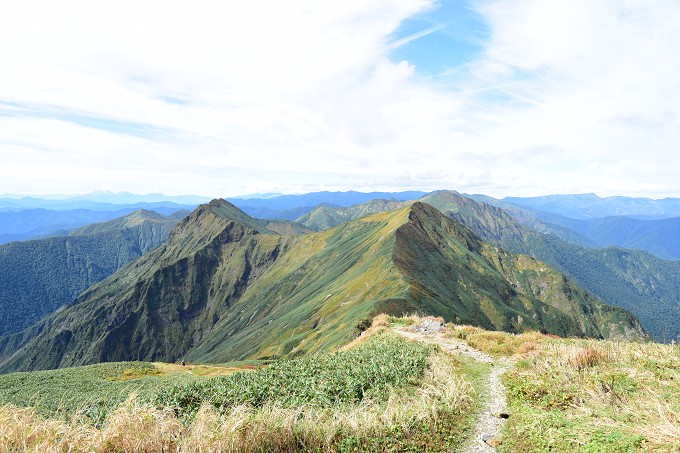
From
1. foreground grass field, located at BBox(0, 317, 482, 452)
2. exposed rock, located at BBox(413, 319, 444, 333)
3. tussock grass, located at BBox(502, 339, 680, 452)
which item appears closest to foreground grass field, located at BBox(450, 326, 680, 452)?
tussock grass, located at BBox(502, 339, 680, 452)

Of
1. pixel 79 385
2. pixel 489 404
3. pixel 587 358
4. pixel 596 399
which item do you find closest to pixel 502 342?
pixel 587 358

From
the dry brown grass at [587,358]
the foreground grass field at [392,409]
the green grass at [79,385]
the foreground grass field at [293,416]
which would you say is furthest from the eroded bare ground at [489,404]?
the green grass at [79,385]

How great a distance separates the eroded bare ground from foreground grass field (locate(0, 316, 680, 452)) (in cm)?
39

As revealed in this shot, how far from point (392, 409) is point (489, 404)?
5.74m

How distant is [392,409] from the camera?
15336mm

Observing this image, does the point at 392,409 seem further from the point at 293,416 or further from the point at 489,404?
the point at 489,404

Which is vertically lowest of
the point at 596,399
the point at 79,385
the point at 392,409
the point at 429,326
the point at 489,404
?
the point at 79,385

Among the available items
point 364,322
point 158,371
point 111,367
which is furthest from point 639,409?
point 364,322

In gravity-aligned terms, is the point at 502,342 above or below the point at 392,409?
below

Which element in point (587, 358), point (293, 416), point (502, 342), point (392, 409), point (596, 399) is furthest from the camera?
point (502, 342)

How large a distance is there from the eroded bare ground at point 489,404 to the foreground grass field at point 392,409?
15.2 inches

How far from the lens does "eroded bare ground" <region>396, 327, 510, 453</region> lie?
13.9 m

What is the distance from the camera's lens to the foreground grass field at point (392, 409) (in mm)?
12094

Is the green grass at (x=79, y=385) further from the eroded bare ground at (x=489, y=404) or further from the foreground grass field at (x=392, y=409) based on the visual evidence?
the eroded bare ground at (x=489, y=404)
